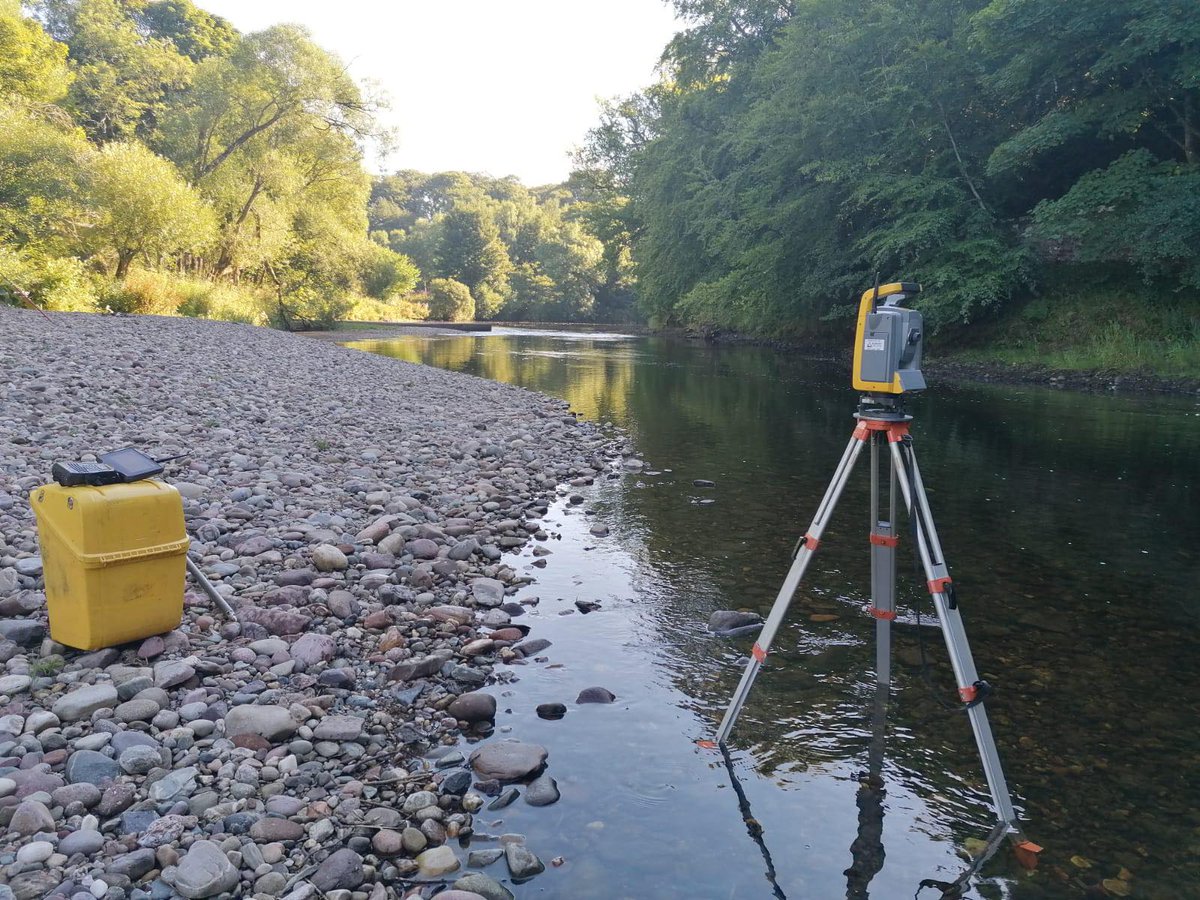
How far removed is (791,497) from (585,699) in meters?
4.75

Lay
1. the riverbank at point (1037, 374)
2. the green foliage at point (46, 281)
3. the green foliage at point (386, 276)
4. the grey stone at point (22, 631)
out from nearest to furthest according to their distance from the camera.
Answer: the grey stone at point (22, 631)
the riverbank at point (1037, 374)
the green foliage at point (46, 281)
the green foliage at point (386, 276)

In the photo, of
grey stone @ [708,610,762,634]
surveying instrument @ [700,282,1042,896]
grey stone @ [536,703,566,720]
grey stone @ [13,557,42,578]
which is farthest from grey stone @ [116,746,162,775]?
grey stone @ [708,610,762,634]

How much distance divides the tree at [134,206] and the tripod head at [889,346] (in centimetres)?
2643

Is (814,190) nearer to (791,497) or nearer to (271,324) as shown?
(791,497)

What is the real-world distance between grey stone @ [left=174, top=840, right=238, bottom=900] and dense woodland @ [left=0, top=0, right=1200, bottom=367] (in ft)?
62.0

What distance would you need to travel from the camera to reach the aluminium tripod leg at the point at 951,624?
9.69ft

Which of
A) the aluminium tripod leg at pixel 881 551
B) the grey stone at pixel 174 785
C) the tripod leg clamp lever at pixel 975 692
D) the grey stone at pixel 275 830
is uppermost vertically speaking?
the aluminium tripod leg at pixel 881 551

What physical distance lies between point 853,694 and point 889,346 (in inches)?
80.0

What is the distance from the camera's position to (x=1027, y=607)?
5363 mm

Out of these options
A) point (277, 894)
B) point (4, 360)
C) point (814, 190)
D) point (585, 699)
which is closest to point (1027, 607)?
point (585, 699)

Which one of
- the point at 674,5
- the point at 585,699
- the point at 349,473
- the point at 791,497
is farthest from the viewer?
the point at 674,5

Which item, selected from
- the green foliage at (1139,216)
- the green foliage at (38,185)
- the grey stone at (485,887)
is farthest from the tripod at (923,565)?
the green foliage at (38,185)

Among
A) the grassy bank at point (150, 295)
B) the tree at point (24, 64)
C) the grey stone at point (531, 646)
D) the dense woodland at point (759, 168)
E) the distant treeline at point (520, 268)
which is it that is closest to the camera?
the grey stone at point (531, 646)

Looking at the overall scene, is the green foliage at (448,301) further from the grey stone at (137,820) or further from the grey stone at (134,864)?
the grey stone at (134,864)
